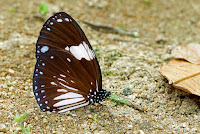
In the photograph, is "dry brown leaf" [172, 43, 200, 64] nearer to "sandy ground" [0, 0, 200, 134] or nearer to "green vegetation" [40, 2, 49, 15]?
"sandy ground" [0, 0, 200, 134]

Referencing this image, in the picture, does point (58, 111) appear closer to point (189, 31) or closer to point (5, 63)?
point (5, 63)

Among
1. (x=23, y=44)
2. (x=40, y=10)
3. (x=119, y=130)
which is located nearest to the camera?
(x=119, y=130)

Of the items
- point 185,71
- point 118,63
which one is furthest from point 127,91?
point 185,71

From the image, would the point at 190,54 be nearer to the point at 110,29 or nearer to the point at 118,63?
the point at 118,63

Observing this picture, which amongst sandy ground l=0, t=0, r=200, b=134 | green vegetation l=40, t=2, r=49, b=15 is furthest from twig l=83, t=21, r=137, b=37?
green vegetation l=40, t=2, r=49, b=15

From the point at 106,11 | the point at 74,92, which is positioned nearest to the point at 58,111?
the point at 74,92

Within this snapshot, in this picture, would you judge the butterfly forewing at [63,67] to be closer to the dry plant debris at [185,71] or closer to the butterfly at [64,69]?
the butterfly at [64,69]
